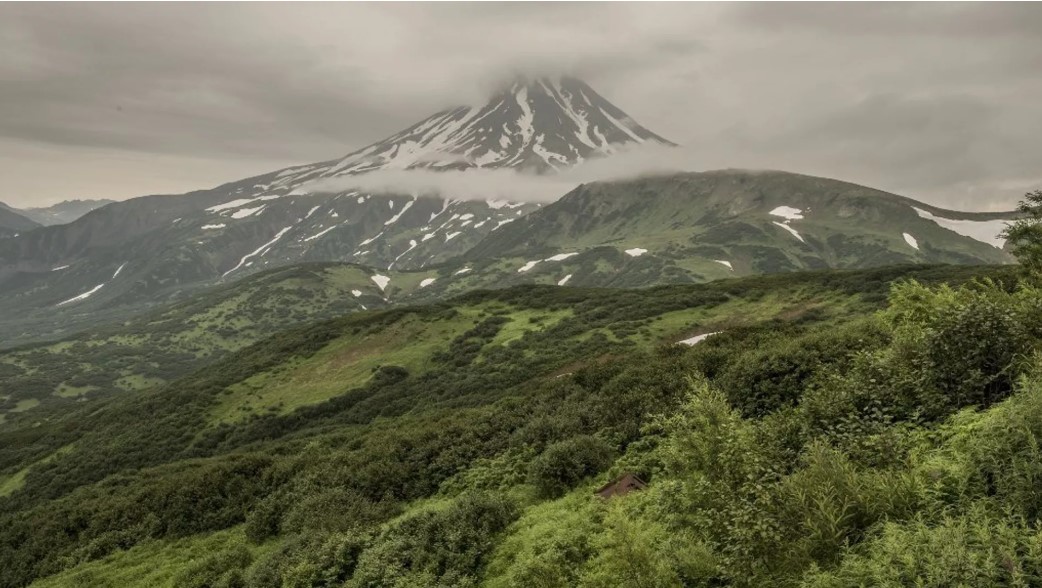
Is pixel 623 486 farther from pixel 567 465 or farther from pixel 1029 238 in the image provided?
pixel 1029 238

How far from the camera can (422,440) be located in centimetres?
3469

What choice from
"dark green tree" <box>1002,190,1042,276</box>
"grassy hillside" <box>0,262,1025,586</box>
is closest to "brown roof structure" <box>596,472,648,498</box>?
"grassy hillside" <box>0,262,1025,586</box>

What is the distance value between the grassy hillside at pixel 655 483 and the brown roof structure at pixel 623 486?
886 millimetres

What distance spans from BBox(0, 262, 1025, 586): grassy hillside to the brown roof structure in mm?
886

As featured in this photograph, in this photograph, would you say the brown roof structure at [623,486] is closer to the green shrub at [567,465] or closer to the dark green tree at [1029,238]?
the green shrub at [567,465]

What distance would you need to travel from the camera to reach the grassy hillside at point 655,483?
34.4ft

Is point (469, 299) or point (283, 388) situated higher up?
point (469, 299)

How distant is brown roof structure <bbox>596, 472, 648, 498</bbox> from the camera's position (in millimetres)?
20772

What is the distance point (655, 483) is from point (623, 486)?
1.74 metres

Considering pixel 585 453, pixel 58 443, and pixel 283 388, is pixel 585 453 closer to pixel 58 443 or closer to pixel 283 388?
pixel 283 388

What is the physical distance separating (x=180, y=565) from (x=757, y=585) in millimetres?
29030

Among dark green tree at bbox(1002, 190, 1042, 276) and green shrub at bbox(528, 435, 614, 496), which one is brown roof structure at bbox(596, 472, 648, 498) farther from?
dark green tree at bbox(1002, 190, 1042, 276)

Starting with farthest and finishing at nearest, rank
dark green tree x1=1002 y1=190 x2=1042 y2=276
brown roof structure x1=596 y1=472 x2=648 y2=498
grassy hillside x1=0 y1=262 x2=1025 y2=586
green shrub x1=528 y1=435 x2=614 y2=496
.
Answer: dark green tree x1=1002 y1=190 x2=1042 y2=276 < green shrub x1=528 y1=435 x2=614 y2=496 < brown roof structure x1=596 y1=472 x2=648 y2=498 < grassy hillside x1=0 y1=262 x2=1025 y2=586

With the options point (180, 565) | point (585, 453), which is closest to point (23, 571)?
point (180, 565)
